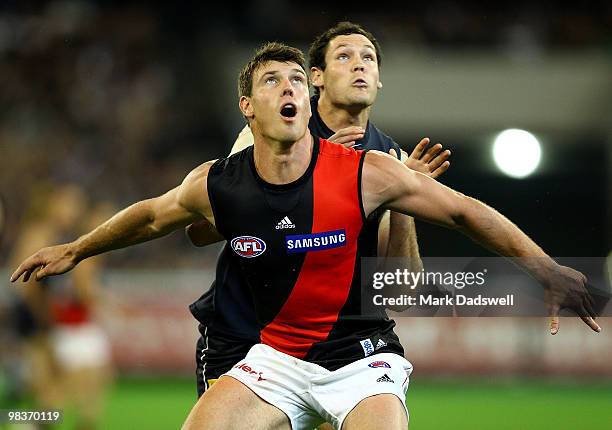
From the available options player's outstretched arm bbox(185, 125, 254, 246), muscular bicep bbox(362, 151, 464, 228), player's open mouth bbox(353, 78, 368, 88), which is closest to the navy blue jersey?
player's outstretched arm bbox(185, 125, 254, 246)

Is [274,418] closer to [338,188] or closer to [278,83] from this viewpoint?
[338,188]

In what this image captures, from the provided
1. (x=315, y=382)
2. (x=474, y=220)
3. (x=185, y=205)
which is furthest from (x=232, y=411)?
(x=474, y=220)

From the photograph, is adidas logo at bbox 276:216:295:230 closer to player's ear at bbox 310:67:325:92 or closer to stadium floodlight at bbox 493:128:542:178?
player's ear at bbox 310:67:325:92

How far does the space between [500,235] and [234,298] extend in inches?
63.3

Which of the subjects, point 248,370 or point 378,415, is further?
point 248,370

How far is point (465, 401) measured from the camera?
43.8 feet

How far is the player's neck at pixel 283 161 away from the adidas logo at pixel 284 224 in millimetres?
194

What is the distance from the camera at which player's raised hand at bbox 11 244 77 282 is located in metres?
5.59

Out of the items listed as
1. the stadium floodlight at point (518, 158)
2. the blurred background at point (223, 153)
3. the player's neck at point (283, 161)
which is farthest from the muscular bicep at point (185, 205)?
the stadium floodlight at point (518, 158)

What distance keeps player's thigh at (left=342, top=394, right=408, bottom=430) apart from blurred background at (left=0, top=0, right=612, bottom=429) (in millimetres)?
1737

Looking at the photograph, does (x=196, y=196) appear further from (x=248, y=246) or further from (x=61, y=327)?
(x=61, y=327)

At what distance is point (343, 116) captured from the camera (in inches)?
237

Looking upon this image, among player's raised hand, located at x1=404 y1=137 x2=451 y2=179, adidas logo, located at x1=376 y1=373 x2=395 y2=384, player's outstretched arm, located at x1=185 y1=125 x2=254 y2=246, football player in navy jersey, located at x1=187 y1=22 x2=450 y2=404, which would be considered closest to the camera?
adidas logo, located at x1=376 y1=373 x2=395 y2=384

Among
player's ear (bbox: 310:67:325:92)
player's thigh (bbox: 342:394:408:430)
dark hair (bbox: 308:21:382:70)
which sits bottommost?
player's thigh (bbox: 342:394:408:430)
